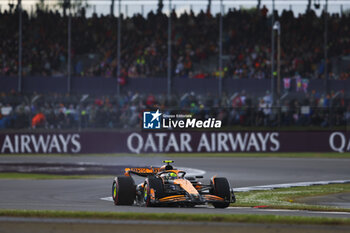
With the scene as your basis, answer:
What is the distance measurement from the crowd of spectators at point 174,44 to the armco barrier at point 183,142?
805cm

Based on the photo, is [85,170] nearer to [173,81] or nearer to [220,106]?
[220,106]

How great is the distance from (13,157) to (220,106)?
8870 mm

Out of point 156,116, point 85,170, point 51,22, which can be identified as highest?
point 51,22

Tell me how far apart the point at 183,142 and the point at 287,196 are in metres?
14.4

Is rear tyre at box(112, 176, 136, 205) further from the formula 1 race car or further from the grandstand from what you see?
the grandstand

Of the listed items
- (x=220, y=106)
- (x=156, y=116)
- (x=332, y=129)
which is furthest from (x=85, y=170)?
(x=332, y=129)

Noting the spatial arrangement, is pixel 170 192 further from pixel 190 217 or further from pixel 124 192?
pixel 190 217

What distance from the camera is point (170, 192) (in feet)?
39.4

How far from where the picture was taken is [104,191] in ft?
53.1

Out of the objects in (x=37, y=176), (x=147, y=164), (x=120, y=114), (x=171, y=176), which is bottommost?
(x=37, y=176)

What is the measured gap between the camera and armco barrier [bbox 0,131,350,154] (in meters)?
28.9

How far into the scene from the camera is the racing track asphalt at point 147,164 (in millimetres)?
11609

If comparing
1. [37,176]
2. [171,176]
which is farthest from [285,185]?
[37,176]

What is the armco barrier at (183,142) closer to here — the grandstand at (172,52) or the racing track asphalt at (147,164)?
the racing track asphalt at (147,164)
